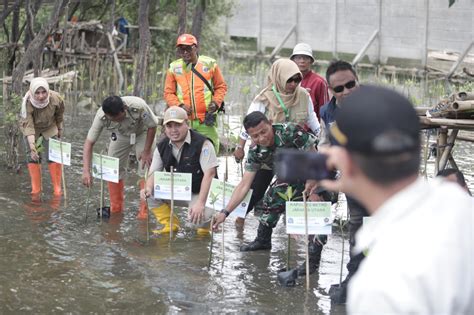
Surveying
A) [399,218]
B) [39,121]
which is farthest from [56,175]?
[399,218]

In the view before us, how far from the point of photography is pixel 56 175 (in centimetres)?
971

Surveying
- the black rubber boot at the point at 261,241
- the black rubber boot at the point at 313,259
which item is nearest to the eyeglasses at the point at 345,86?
the black rubber boot at the point at 313,259

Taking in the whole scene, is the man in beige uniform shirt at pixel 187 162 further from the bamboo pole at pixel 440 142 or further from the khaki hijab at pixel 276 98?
the bamboo pole at pixel 440 142

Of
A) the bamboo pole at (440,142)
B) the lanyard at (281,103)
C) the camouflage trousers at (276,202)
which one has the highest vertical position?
the lanyard at (281,103)

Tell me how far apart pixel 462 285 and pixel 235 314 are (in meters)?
4.04

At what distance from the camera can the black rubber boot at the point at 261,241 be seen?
24.7ft

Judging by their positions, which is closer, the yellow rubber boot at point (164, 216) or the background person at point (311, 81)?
the yellow rubber boot at point (164, 216)

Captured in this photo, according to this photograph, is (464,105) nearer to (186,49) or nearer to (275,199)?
(275,199)

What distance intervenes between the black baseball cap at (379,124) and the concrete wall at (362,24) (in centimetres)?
2159

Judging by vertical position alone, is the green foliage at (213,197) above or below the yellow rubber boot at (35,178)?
above

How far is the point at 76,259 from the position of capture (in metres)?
7.21

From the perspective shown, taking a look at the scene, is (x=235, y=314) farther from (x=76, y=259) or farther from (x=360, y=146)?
(x=360, y=146)

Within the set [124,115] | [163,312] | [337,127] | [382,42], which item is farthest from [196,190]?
[382,42]

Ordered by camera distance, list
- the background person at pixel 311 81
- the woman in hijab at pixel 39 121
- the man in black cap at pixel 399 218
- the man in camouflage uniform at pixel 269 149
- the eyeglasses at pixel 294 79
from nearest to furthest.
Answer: the man in black cap at pixel 399 218
the man in camouflage uniform at pixel 269 149
the eyeglasses at pixel 294 79
the background person at pixel 311 81
the woman in hijab at pixel 39 121
